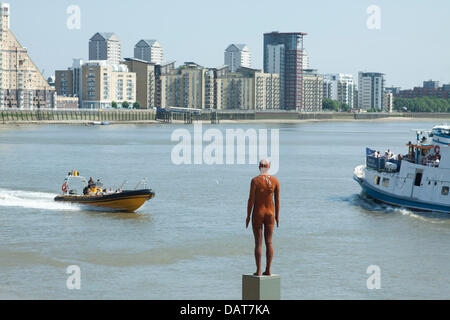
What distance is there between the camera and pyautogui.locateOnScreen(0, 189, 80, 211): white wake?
47.0 metres

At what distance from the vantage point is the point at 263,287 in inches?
500

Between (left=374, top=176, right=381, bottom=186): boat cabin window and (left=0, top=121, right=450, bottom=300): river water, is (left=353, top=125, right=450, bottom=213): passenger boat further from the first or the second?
(left=0, top=121, right=450, bottom=300): river water

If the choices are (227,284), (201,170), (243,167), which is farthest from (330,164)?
(227,284)

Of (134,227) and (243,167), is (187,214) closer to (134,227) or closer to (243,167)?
(134,227)

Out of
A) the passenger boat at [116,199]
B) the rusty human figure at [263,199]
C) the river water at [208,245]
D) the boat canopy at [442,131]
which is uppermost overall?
the boat canopy at [442,131]

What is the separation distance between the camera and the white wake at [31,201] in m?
47.0

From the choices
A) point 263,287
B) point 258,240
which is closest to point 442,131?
point 258,240

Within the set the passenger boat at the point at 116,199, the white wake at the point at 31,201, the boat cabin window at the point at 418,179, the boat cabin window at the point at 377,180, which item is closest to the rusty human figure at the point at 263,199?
the passenger boat at the point at 116,199

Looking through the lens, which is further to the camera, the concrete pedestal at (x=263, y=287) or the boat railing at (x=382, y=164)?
the boat railing at (x=382, y=164)

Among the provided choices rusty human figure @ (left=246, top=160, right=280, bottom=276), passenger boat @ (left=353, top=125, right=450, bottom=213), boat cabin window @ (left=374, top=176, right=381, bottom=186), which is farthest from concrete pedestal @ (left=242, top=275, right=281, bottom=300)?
boat cabin window @ (left=374, top=176, right=381, bottom=186)

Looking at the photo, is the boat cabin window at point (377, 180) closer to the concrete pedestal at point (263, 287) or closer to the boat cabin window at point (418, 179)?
the boat cabin window at point (418, 179)
